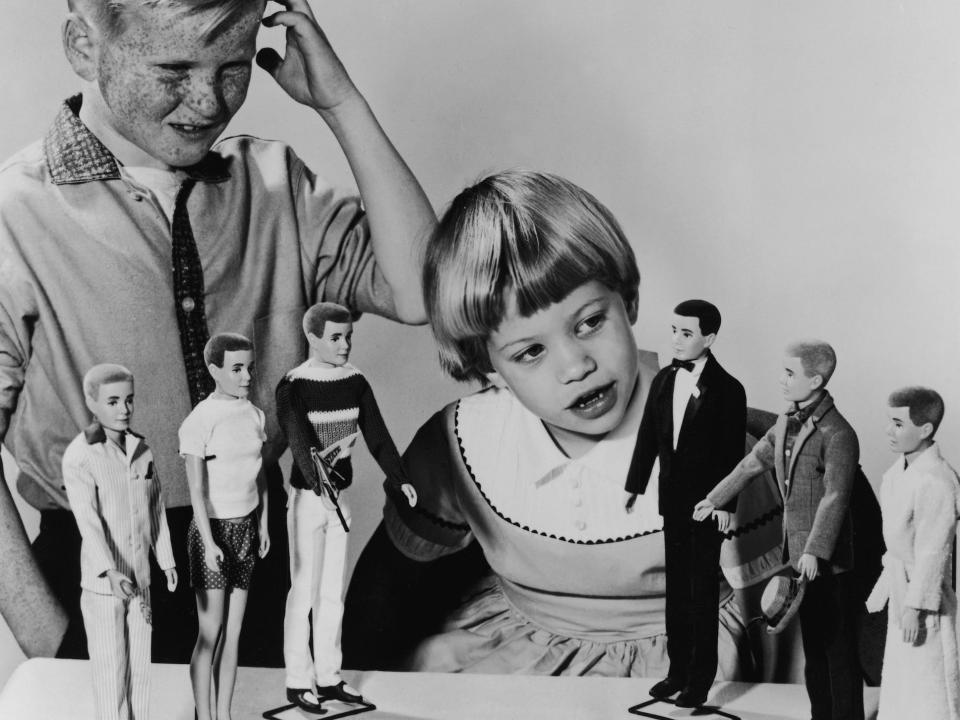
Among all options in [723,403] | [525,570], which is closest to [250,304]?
[525,570]

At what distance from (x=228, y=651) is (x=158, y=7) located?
84 centimetres

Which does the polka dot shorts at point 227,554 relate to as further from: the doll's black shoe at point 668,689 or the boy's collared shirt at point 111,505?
the doll's black shoe at point 668,689

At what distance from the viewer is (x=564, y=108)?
1.82 meters

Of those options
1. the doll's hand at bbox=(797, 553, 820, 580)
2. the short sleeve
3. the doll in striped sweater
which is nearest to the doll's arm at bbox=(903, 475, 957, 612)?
the doll's hand at bbox=(797, 553, 820, 580)

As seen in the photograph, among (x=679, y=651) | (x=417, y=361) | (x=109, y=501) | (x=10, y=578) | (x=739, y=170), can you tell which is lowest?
(x=679, y=651)

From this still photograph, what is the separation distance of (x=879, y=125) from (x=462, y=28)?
0.61 meters

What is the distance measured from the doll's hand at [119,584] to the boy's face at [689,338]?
2.52 ft

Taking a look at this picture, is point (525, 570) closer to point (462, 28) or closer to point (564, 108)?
point (564, 108)

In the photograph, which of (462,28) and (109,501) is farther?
(462,28)

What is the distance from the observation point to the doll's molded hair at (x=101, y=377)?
5.39 ft

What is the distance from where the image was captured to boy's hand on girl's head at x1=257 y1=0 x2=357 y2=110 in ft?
5.77

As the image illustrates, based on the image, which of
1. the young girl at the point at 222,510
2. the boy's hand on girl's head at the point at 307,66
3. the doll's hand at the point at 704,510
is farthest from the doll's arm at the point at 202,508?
the doll's hand at the point at 704,510

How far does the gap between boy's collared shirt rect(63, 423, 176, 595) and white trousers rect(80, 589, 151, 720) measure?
0.07 feet

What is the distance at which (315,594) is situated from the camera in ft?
5.60
